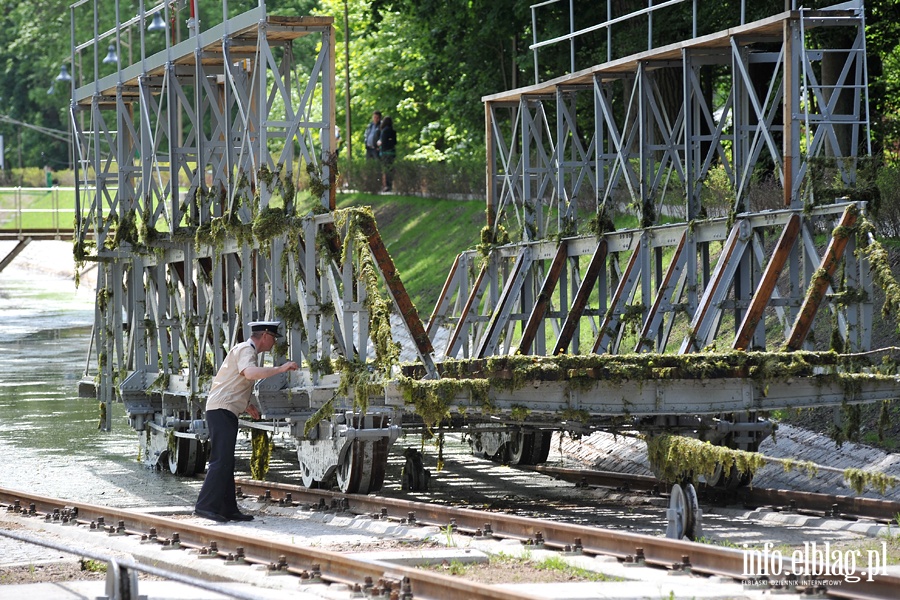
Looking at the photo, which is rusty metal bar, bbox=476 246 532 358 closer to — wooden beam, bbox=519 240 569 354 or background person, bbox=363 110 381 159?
wooden beam, bbox=519 240 569 354

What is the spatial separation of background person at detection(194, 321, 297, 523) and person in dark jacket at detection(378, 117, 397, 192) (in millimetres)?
35062

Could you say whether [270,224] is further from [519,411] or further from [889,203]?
[889,203]

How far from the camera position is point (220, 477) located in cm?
1498

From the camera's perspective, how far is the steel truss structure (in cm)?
1541

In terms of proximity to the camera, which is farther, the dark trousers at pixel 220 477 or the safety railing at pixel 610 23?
the safety railing at pixel 610 23

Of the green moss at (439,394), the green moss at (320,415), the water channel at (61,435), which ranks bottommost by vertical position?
the water channel at (61,435)

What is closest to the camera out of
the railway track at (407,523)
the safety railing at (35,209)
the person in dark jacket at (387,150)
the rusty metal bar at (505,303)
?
the railway track at (407,523)

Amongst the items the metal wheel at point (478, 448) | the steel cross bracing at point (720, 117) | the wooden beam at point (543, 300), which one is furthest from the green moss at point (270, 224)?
the metal wheel at point (478, 448)

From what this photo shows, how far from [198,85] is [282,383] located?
4.61 meters

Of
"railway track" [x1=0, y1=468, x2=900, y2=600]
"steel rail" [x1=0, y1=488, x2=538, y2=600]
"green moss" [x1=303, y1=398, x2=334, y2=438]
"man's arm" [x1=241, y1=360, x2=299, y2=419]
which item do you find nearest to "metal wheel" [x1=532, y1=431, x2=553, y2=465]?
"railway track" [x1=0, y1=468, x2=900, y2=600]

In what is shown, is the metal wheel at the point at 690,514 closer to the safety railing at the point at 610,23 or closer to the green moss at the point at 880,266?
the green moss at the point at 880,266

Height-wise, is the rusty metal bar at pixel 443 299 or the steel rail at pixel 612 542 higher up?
the rusty metal bar at pixel 443 299

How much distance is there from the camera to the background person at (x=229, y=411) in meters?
15.0

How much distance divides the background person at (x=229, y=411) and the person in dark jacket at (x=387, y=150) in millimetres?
35062
